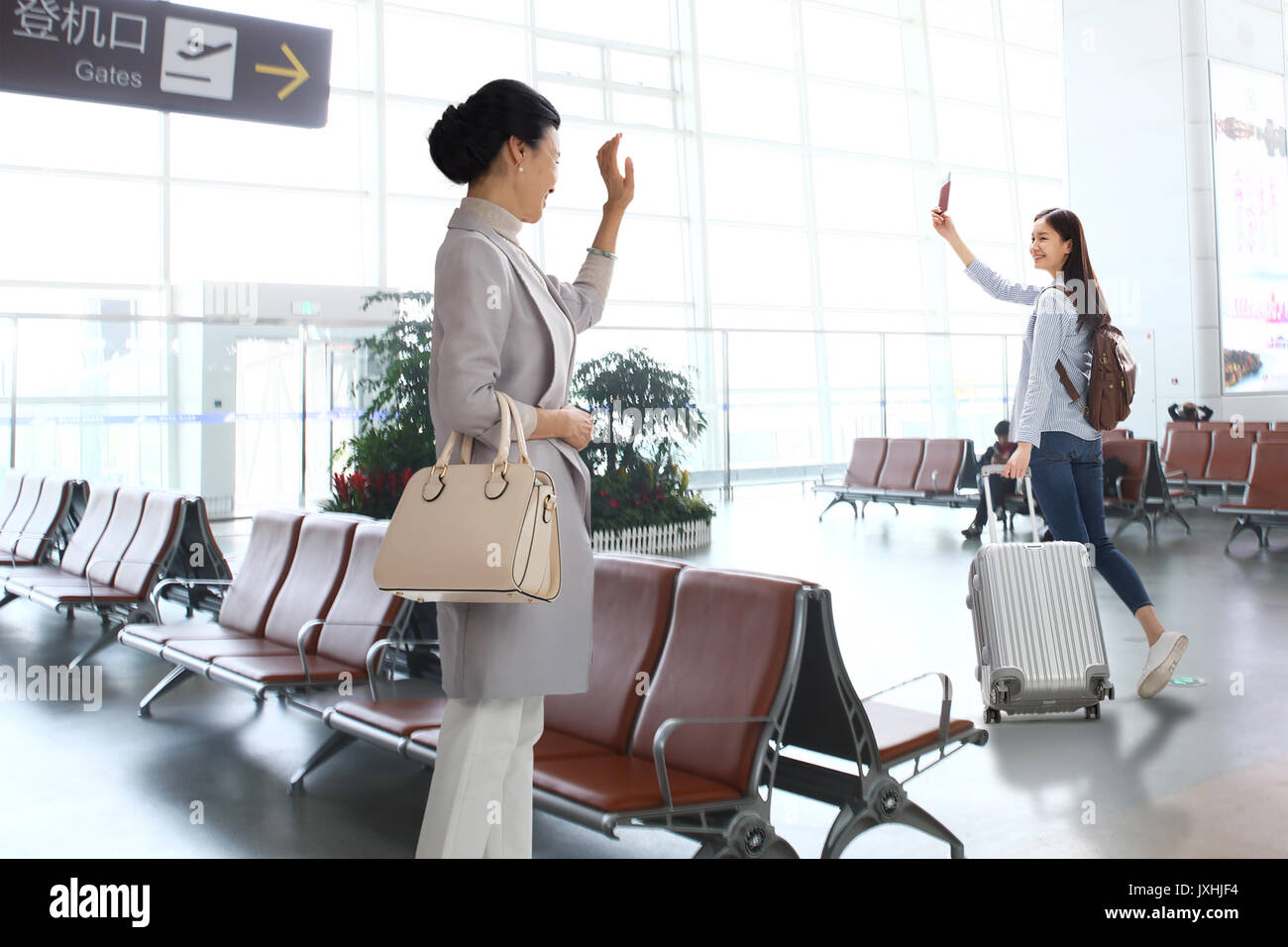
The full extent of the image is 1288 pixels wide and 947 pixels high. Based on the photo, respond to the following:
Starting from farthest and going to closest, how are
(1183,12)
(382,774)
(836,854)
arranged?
(1183,12) < (382,774) < (836,854)

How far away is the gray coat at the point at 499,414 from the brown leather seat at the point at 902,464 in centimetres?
1042

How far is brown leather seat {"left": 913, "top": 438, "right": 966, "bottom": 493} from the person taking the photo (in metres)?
11.6

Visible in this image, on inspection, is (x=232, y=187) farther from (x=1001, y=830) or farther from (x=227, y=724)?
(x=1001, y=830)

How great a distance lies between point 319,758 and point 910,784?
6.23 ft

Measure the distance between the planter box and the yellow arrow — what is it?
4.60 meters

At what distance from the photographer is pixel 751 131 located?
18.4 metres

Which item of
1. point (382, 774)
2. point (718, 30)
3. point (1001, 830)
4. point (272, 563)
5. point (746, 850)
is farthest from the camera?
→ point (718, 30)

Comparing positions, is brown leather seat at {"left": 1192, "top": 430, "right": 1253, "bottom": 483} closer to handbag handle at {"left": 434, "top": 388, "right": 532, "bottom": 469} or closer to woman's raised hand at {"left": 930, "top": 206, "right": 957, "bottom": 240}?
woman's raised hand at {"left": 930, "top": 206, "right": 957, "bottom": 240}

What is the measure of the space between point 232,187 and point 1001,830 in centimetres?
1291

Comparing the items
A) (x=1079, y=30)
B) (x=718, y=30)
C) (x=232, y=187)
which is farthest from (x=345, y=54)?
(x=1079, y=30)

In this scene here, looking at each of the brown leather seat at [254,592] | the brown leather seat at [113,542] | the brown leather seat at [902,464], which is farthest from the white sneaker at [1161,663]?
the brown leather seat at [902,464]

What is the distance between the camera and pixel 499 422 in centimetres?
188

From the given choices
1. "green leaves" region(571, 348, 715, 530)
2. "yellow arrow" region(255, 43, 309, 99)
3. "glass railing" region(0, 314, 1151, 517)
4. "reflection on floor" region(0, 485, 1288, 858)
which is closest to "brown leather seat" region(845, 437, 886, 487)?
"glass railing" region(0, 314, 1151, 517)
